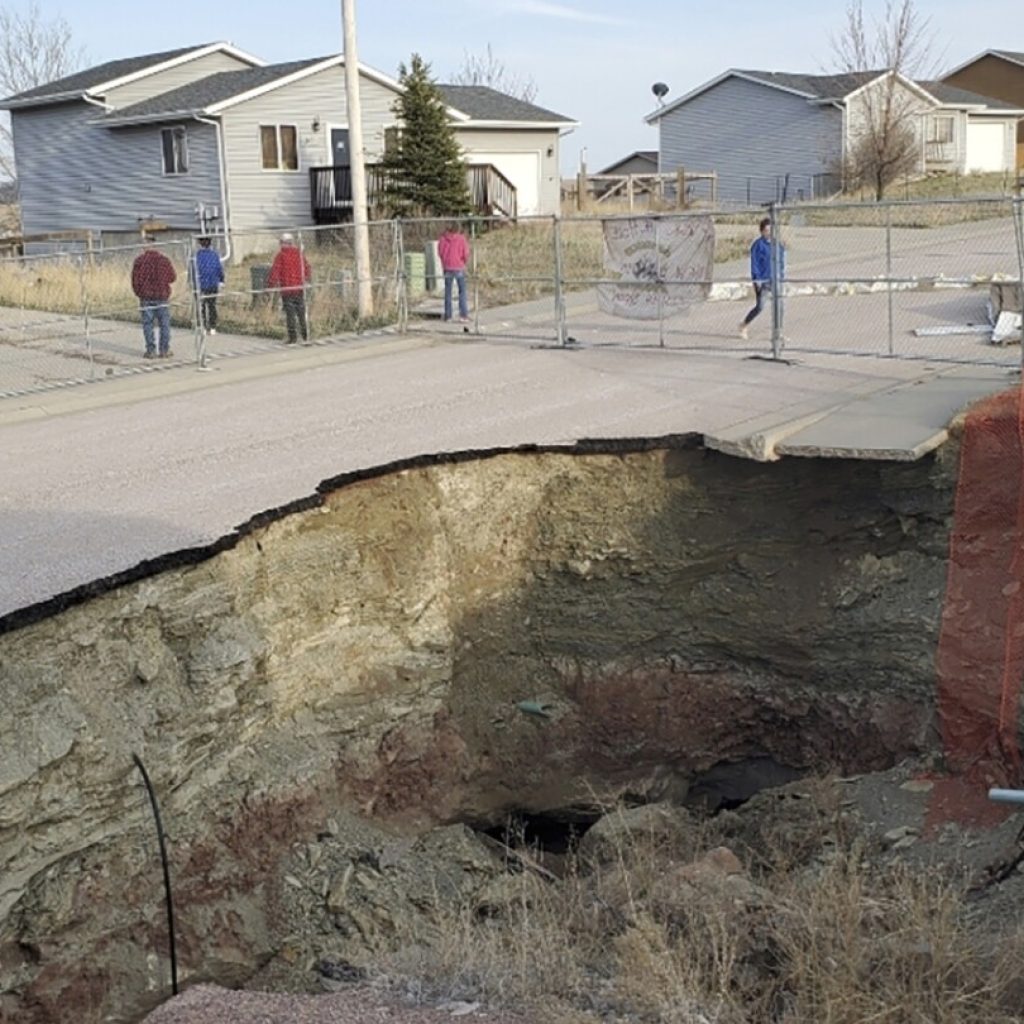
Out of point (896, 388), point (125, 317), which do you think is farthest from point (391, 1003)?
point (125, 317)

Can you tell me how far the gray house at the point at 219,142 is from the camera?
118 feet

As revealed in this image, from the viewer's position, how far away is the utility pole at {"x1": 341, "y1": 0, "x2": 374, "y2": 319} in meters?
19.6

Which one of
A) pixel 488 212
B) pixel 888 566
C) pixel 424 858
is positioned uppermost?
pixel 488 212

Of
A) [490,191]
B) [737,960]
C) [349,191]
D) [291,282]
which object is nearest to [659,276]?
[291,282]

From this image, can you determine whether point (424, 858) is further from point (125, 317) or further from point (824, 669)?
point (125, 317)

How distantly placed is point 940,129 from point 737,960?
5528 centimetres

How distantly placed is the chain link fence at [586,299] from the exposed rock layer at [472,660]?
4.59 metres

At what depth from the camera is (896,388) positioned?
13352 mm

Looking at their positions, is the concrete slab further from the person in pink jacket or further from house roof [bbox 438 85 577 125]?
house roof [bbox 438 85 577 125]

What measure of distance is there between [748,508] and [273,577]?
4.18 metres

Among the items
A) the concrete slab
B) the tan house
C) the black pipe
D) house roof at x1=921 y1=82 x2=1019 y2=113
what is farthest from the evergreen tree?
the tan house

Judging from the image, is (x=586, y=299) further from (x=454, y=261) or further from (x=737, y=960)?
(x=737, y=960)

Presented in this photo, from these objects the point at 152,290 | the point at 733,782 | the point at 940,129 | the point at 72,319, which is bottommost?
the point at 733,782

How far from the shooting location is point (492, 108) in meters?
41.6
